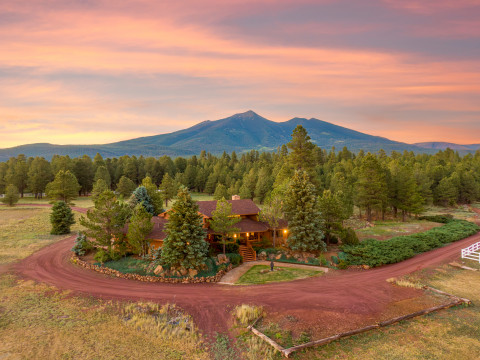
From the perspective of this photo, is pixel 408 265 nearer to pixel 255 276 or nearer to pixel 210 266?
pixel 255 276

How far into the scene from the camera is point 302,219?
32250 millimetres

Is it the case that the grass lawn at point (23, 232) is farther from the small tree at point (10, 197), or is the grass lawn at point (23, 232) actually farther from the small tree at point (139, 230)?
the small tree at point (139, 230)

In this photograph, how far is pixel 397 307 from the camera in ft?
64.2

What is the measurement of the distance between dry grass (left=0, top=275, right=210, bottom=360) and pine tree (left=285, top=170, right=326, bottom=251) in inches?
654

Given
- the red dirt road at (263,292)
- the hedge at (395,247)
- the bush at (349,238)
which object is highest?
the bush at (349,238)

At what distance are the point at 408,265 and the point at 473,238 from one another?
19.6m

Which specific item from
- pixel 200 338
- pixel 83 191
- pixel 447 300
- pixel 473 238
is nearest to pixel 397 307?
pixel 447 300

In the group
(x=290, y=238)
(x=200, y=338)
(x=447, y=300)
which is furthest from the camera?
(x=290, y=238)

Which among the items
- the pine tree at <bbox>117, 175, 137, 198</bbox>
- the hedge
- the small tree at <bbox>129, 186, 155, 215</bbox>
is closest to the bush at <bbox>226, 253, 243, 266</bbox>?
the hedge

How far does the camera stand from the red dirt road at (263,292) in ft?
62.8

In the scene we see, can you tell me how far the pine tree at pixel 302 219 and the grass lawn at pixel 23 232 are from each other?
3088 centimetres

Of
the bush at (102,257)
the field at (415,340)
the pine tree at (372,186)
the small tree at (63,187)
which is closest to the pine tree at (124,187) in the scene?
the small tree at (63,187)

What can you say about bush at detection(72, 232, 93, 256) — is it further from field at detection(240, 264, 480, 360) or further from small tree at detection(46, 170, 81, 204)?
small tree at detection(46, 170, 81, 204)

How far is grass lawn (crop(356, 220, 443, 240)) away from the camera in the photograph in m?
41.1
